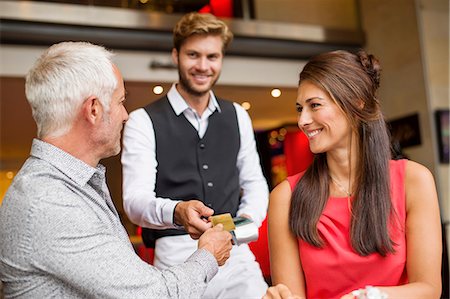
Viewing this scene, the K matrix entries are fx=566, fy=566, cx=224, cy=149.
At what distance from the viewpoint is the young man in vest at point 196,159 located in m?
2.29

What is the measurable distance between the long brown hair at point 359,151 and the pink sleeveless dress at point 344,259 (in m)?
0.03

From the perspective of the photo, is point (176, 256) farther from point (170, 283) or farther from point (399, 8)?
point (399, 8)

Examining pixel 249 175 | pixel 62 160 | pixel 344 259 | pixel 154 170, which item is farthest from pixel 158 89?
pixel 62 160

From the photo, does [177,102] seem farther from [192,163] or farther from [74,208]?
[74,208]

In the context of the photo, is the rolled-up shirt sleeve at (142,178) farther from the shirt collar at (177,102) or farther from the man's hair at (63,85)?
the man's hair at (63,85)

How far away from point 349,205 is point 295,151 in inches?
311

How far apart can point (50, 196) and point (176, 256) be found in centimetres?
111

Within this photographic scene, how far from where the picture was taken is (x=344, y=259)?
71.1 inches

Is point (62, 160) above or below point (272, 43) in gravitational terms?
below

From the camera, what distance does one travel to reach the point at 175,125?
251 cm

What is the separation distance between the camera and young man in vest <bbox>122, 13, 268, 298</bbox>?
2295 millimetres

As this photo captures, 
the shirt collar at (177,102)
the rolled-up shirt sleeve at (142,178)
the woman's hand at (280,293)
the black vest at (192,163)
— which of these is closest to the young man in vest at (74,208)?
the woman's hand at (280,293)

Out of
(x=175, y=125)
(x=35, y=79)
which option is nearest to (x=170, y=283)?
(x=35, y=79)

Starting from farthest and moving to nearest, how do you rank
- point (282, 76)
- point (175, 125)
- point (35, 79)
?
point (282, 76) → point (175, 125) → point (35, 79)
